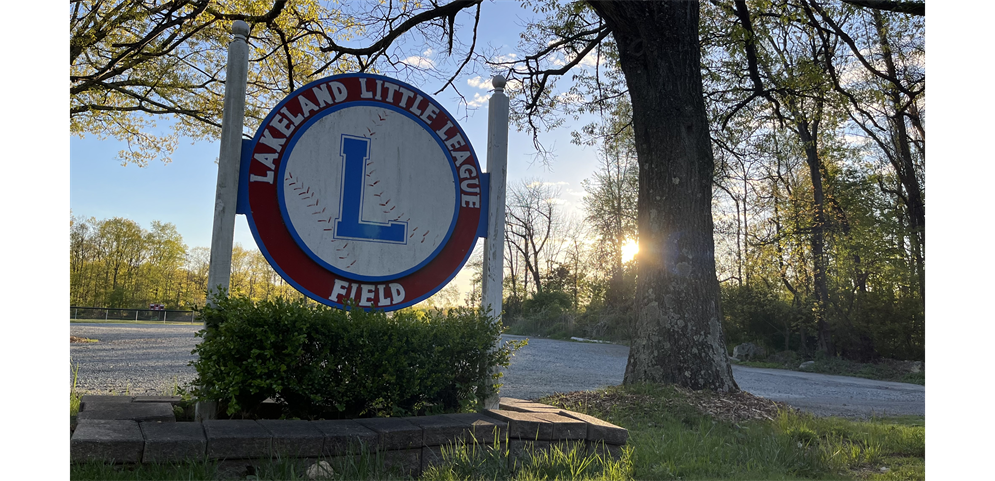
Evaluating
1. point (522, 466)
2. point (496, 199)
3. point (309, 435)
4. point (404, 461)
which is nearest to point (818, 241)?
point (496, 199)

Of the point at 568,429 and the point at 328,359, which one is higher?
the point at 328,359

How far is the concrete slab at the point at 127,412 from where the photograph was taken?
3168mm

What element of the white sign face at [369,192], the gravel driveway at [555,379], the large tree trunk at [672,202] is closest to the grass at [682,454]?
the large tree trunk at [672,202]

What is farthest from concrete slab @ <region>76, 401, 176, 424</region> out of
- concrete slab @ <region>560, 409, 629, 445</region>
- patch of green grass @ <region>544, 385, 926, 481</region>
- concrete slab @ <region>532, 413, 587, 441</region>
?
patch of green grass @ <region>544, 385, 926, 481</region>

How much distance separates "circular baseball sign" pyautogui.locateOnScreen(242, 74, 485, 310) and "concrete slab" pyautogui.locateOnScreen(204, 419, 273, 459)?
105 centimetres

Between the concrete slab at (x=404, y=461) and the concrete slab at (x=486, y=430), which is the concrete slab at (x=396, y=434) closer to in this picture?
the concrete slab at (x=404, y=461)

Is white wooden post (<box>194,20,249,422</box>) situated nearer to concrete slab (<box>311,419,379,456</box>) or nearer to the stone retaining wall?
the stone retaining wall

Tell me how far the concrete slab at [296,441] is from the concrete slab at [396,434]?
299mm

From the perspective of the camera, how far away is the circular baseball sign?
148 inches

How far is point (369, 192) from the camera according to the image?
12.9 ft

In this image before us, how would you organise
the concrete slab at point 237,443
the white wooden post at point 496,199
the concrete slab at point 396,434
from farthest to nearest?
1. the white wooden post at point 496,199
2. the concrete slab at point 396,434
3. the concrete slab at point 237,443

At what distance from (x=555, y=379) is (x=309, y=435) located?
775 centimetres

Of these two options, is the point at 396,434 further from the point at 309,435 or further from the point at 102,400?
the point at 102,400

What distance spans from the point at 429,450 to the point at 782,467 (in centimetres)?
220
